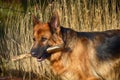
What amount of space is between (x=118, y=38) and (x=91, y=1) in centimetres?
280

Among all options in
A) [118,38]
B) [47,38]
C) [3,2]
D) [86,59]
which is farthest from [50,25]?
[3,2]

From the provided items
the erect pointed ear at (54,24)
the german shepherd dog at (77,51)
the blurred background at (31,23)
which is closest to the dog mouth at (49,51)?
the german shepherd dog at (77,51)

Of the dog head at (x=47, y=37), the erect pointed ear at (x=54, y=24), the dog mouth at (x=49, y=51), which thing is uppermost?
the erect pointed ear at (x=54, y=24)

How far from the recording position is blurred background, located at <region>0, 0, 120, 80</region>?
31.0 feet

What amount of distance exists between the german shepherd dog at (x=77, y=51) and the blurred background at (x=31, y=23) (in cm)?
214

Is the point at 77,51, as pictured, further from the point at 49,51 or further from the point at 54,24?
the point at 54,24

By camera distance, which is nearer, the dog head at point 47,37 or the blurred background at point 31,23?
the dog head at point 47,37

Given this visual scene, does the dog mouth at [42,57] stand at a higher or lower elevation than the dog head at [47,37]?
lower

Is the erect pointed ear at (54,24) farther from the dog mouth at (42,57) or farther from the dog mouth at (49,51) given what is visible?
the dog mouth at (42,57)

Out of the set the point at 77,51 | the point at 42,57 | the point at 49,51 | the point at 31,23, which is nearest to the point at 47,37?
the point at 49,51

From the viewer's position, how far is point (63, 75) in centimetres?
726

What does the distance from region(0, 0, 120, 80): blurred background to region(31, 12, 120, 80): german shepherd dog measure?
214 centimetres

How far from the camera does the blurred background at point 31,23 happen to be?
946cm

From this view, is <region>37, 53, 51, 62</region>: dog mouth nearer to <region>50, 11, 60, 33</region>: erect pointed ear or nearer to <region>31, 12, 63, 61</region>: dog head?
<region>31, 12, 63, 61</region>: dog head
